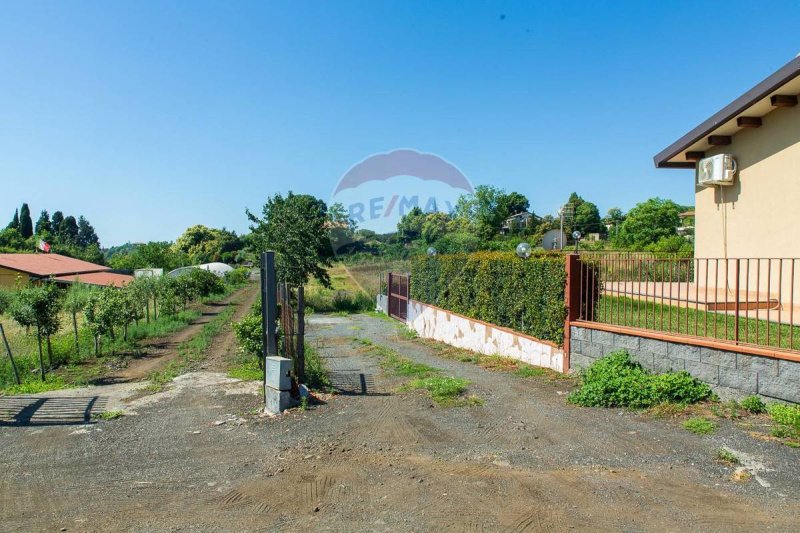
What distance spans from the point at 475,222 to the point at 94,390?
142ft

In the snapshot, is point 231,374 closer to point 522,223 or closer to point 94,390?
point 94,390

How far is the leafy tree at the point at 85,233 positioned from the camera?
317 feet

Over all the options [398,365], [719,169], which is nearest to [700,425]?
[398,365]

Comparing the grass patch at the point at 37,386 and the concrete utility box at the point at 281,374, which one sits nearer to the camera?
the concrete utility box at the point at 281,374

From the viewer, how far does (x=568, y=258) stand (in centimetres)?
836

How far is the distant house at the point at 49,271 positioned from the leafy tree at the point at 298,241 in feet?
33.9

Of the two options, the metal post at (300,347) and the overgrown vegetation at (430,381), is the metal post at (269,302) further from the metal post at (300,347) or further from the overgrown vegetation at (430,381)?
the overgrown vegetation at (430,381)

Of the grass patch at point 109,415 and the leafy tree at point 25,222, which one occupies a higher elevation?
the leafy tree at point 25,222

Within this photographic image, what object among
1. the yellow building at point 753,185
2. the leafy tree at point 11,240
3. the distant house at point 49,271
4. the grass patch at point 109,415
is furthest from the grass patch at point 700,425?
the leafy tree at point 11,240

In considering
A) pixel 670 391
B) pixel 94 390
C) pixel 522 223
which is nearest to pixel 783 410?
pixel 670 391

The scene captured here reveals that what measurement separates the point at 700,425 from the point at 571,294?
10.8 feet

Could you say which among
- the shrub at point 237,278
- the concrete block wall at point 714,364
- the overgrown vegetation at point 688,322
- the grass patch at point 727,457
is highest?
the overgrown vegetation at point 688,322

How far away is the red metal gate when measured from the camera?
21.2 m

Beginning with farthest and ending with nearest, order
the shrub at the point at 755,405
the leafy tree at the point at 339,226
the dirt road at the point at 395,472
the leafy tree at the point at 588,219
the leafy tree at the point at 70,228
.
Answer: the leafy tree at the point at 70,228 < the leafy tree at the point at 588,219 < the leafy tree at the point at 339,226 < the shrub at the point at 755,405 < the dirt road at the point at 395,472
